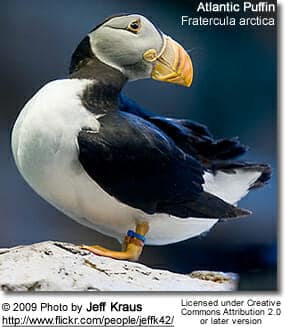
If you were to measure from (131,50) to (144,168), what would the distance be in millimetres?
170

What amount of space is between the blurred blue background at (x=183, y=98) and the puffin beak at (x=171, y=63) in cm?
2

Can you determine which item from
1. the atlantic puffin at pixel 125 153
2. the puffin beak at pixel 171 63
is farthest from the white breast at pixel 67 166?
the puffin beak at pixel 171 63

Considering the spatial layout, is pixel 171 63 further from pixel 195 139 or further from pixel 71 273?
pixel 71 273

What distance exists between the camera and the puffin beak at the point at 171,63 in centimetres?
94

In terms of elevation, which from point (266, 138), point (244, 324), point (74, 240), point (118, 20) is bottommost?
point (244, 324)

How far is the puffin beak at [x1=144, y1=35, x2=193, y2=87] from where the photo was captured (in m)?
0.94

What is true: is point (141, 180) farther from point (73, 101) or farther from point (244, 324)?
point (244, 324)

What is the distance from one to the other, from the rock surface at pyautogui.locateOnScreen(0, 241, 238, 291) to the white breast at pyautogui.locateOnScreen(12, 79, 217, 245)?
0.05m

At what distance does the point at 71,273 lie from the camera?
900 mm

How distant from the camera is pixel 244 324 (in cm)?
94

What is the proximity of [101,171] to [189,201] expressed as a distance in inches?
5.4

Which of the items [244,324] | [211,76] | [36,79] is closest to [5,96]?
[36,79]

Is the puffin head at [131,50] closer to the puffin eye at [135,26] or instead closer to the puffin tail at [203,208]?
the puffin eye at [135,26]

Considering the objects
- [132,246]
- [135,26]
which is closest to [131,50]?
[135,26]
